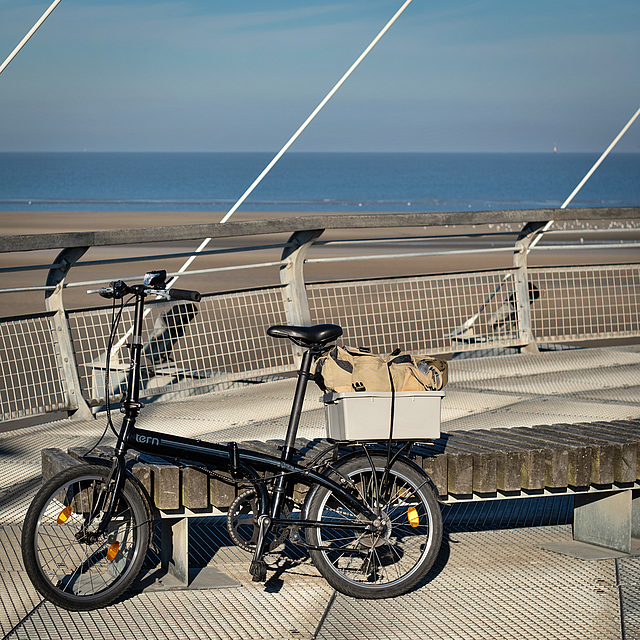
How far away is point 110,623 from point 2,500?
5.59 feet

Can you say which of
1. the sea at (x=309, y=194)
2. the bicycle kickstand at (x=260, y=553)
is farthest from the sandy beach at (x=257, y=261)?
the sea at (x=309, y=194)

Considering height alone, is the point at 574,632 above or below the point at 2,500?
below

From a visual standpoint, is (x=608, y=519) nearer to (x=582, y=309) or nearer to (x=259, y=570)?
(x=259, y=570)

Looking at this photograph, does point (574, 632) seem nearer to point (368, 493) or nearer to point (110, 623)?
point (368, 493)

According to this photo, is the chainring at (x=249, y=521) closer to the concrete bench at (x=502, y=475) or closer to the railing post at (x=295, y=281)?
the concrete bench at (x=502, y=475)

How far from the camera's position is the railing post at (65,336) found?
6.94 m

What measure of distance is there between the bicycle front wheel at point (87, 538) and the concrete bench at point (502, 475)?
0.56 ft

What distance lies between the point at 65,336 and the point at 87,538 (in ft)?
11.3

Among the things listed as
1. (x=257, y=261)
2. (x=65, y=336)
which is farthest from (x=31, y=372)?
(x=257, y=261)

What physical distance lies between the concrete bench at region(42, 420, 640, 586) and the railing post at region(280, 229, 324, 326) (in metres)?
3.66

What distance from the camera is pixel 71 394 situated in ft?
23.9

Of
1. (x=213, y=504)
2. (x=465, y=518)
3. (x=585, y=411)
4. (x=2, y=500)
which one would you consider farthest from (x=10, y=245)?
(x=585, y=411)

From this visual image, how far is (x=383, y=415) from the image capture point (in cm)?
413

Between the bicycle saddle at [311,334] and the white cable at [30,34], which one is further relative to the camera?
the white cable at [30,34]
